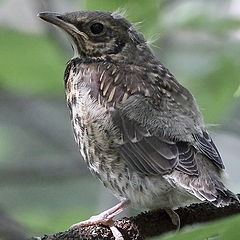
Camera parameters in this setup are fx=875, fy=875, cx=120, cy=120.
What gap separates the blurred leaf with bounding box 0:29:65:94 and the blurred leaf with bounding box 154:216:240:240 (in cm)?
193

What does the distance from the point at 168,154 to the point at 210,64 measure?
1.30 m

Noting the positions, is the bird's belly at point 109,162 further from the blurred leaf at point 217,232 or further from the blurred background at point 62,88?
the blurred leaf at point 217,232

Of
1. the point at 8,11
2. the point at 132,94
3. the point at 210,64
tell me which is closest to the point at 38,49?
the point at 132,94

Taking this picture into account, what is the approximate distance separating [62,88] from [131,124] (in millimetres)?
926

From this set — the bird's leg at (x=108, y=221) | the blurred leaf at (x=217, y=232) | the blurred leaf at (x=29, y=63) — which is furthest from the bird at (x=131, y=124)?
the blurred leaf at (x=217, y=232)

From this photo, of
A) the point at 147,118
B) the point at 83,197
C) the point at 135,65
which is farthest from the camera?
the point at 83,197

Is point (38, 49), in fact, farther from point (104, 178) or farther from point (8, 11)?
point (8, 11)

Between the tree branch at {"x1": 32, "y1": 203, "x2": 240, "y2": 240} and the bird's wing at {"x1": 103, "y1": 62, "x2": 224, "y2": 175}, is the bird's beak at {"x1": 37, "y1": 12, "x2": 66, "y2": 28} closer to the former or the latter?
the bird's wing at {"x1": 103, "y1": 62, "x2": 224, "y2": 175}

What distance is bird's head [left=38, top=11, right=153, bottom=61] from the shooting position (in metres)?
4.68

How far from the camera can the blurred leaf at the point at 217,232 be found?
2.59 metres

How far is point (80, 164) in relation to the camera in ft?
21.5

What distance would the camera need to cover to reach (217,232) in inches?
104

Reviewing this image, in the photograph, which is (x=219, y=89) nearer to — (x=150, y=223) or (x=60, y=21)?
(x=60, y=21)

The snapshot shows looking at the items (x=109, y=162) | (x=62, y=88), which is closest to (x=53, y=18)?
(x=62, y=88)
